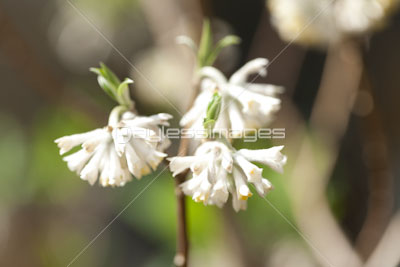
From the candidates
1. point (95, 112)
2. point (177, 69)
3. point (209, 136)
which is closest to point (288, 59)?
point (177, 69)

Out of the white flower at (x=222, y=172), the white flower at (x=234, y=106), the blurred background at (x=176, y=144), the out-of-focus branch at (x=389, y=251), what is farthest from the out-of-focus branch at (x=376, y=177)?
the white flower at (x=222, y=172)

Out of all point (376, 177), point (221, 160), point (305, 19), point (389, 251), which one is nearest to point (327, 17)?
point (305, 19)

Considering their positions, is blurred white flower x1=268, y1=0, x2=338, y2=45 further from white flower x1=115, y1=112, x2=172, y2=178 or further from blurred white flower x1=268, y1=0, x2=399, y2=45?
white flower x1=115, y1=112, x2=172, y2=178

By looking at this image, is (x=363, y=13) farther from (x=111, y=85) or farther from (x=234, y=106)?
(x=111, y=85)

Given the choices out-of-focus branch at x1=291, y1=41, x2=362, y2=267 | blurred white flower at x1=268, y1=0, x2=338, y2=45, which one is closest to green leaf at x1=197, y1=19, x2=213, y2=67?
blurred white flower at x1=268, y1=0, x2=338, y2=45

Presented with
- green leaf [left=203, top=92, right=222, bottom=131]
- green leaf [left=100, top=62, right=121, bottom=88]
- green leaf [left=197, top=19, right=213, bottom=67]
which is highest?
green leaf [left=100, top=62, right=121, bottom=88]

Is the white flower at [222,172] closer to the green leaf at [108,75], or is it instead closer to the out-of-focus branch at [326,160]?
the green leaf at [108,75]

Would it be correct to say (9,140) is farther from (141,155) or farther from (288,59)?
(141,155)
